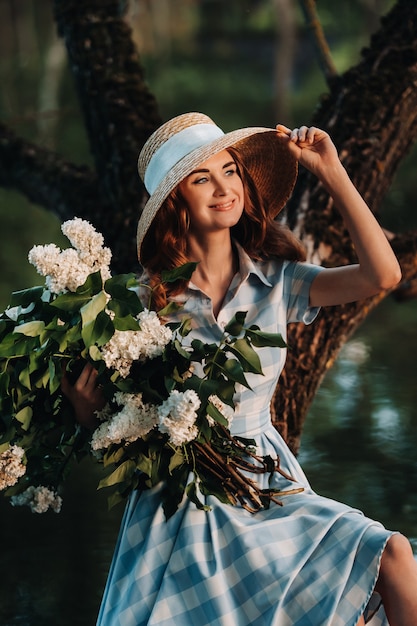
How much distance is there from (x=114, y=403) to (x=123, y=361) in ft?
0.35

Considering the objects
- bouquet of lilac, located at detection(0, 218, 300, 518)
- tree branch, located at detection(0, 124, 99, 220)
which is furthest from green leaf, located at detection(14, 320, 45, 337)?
tree branch, located at detection(0, 124, 99, 220)

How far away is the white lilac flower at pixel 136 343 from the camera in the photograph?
211cm

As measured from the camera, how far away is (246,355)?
2.12 m

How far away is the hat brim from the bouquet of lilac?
9.7 inches

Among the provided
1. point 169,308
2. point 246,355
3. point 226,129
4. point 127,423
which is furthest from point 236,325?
point 226,129

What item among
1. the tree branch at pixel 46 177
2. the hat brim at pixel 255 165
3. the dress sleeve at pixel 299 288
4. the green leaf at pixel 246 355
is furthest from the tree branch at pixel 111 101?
the green leaf at pixel 246 355

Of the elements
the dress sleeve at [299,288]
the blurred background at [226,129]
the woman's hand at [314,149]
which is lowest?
the blurred background at [226,129]

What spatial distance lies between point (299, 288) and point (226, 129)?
11591 millimetres

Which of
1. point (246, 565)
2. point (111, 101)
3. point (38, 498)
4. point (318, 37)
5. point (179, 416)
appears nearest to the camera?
point (179, 416)

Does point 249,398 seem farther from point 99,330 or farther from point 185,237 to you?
point 99,330

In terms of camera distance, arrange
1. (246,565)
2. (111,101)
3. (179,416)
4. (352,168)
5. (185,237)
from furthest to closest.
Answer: (111,101)
(352,168)
(185,237)
(246,565)
(179,416)

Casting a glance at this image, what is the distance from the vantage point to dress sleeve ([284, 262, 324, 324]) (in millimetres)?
2475

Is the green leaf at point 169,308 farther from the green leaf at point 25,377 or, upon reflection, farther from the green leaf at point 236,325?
the green leaf at point 25,377

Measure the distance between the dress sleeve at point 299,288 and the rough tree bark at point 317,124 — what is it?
0.91m
